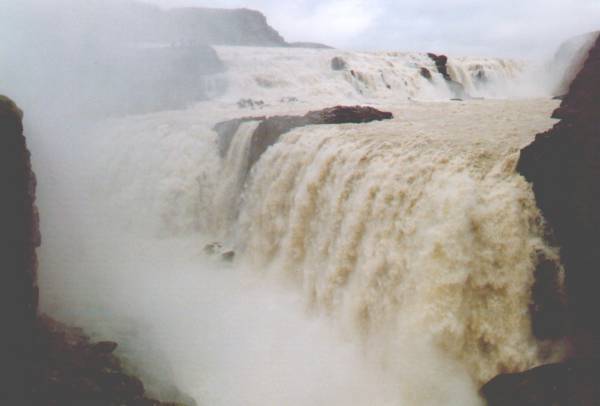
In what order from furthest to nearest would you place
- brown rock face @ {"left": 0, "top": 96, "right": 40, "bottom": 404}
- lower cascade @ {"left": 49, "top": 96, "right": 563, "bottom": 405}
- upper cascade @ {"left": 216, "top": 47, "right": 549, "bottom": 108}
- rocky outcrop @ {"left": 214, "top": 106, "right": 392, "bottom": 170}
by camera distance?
upper cascade @ {"left": 216, "top": 47, "right": 549, "bottom": 108} → rocky outcrop @ {"left": 214, "top": 106, "right": 392, "bottom": 170} → lower cascade @ {"left": 49, "top": 96, "right": 563, "bottom": 405} → brown rock face @ {"left": 0, "top": 96, "right": 40, "bottom": 404}

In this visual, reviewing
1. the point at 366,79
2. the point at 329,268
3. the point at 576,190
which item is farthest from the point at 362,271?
the point at 366,79

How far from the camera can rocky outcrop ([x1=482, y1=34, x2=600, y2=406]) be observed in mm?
4438

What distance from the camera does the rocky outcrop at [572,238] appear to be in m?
4.44

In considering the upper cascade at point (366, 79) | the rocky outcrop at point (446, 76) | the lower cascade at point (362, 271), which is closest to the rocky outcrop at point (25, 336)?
the lower cascade at point (362, 271)

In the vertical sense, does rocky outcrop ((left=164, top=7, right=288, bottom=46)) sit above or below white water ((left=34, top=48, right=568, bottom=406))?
above

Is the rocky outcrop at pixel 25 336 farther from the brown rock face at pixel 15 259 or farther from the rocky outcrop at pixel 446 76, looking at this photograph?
the rocky outcrop at pixel 446 76

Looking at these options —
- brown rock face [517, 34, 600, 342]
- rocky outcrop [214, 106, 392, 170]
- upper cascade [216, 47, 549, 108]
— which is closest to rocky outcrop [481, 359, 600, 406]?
brown rock face [517, 34, 600, 342]

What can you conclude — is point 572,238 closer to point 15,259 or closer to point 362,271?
point 362,271

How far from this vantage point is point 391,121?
10969 mm

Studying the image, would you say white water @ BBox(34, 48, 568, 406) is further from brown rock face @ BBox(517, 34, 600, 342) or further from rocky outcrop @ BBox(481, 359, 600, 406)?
rocky outcrop @ BBox(481, 359, 600, 406)

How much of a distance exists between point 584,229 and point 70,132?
16579mm

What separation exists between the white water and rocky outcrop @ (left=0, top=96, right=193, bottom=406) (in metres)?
0.72

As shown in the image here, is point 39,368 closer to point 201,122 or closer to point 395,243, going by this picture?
point 395,243

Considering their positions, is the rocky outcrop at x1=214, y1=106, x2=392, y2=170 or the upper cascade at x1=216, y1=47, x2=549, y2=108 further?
the upper cascade at x1=216, y1=47, x2=549, y2=108
